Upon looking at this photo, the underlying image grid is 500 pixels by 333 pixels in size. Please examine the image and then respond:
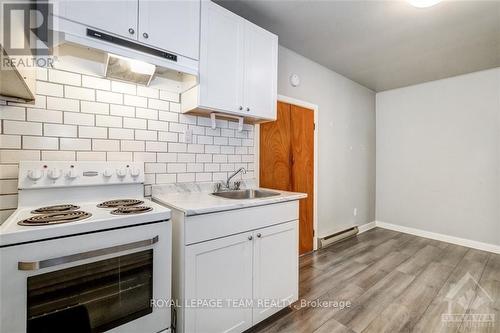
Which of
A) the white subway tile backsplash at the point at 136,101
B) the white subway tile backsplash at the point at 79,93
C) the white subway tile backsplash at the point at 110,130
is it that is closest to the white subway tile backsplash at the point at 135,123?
the white subway tile backsplash at the point at 110,130

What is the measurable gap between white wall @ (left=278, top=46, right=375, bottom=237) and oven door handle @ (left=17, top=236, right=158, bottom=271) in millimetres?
2215

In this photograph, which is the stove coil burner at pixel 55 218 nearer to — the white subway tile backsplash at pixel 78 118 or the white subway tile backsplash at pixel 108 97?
the white subway tile backsplash at pixel 78 118

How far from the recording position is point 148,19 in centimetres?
139

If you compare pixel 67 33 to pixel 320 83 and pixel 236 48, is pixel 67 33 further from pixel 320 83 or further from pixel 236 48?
pixel 320 83

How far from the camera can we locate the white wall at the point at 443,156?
3.23 m

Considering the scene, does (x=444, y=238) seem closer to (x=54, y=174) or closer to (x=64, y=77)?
(x=54, y=174)

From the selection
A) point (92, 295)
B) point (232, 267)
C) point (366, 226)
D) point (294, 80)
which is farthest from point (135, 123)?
point (366, 226)

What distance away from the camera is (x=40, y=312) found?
905 millimetres

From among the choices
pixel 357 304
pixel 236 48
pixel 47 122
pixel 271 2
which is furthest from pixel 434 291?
pixel 47 122

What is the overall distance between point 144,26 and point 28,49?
0.59 m

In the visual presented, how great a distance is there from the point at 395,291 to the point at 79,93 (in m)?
3.05

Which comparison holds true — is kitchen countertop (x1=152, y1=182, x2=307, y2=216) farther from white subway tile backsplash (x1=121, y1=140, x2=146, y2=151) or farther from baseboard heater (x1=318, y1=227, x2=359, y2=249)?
baseboard heater (x1=318, y1=227, x2=359, y2=249)

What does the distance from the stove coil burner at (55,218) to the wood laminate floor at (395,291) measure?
1391mm

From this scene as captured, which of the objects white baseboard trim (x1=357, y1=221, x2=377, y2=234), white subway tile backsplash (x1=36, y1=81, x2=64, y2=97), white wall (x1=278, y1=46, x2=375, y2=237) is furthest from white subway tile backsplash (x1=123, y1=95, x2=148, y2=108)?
white baseboard trim (x1=357, y1=221, x2=377, y2=234)
